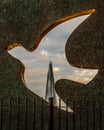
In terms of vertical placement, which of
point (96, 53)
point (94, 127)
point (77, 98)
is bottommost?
point (94, 127)

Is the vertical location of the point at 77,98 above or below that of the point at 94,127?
above

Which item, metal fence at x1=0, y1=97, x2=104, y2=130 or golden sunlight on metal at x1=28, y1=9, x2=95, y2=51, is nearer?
metal fence at x1=0, y1=97, x2=104, y2=130

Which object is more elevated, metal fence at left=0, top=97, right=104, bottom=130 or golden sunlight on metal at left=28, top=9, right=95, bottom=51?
golden sunlight on metal at left=28, top=9, right=95, bottom=51

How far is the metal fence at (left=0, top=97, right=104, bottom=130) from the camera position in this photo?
8.02 meters

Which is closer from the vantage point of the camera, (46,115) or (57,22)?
(46,115)

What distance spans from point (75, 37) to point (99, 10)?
0.74m

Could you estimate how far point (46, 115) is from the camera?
27.1 feet

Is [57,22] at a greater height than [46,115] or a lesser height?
greater

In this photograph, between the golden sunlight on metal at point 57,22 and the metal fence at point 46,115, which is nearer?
the metal fence at point 46,115

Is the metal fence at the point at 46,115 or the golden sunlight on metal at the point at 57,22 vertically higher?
the golden sunlight on metal at the point at 57,22

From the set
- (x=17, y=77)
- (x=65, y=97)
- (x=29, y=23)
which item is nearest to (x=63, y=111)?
(x=65, y=97)

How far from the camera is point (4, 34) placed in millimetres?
8883

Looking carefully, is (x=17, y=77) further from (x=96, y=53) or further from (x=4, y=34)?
(x=96, y=53)

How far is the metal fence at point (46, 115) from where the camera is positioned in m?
8.02
